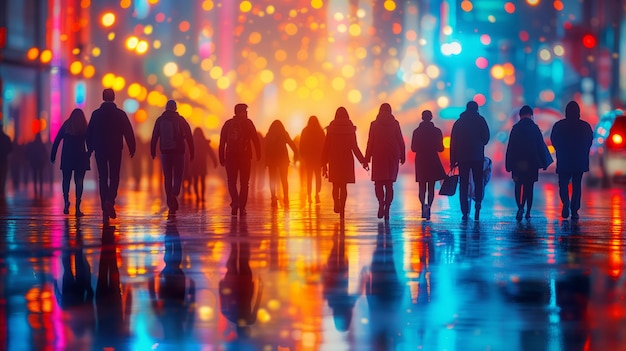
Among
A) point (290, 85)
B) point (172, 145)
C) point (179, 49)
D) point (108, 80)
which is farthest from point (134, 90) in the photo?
point (290, 85)

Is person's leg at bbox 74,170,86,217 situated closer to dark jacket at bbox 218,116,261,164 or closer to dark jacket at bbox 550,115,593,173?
dark jacket at bbox 218,116,261,164

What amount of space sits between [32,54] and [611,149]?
21.7 m

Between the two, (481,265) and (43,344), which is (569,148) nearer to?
(481,265)

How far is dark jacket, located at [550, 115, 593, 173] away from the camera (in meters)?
21.6

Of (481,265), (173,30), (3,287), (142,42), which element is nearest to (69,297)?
(3,287)

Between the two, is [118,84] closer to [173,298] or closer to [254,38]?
[254,38]

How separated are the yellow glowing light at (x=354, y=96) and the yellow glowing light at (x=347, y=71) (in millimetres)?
2067

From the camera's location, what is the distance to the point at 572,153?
70.9 ft

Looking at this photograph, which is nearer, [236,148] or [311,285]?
[311,285]

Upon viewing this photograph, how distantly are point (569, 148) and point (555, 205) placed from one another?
630cm

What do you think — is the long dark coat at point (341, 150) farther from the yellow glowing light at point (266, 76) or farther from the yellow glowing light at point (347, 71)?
the yellow glowing light at point (347, 71)

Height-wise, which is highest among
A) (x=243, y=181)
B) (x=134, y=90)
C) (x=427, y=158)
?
(x=134, y=90)

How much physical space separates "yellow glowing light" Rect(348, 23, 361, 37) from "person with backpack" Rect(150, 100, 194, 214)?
118 m

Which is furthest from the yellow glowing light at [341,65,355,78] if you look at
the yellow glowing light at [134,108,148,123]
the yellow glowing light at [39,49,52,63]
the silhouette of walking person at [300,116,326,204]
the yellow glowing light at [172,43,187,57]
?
the silhouette of walking person at [300,116,326,204]
